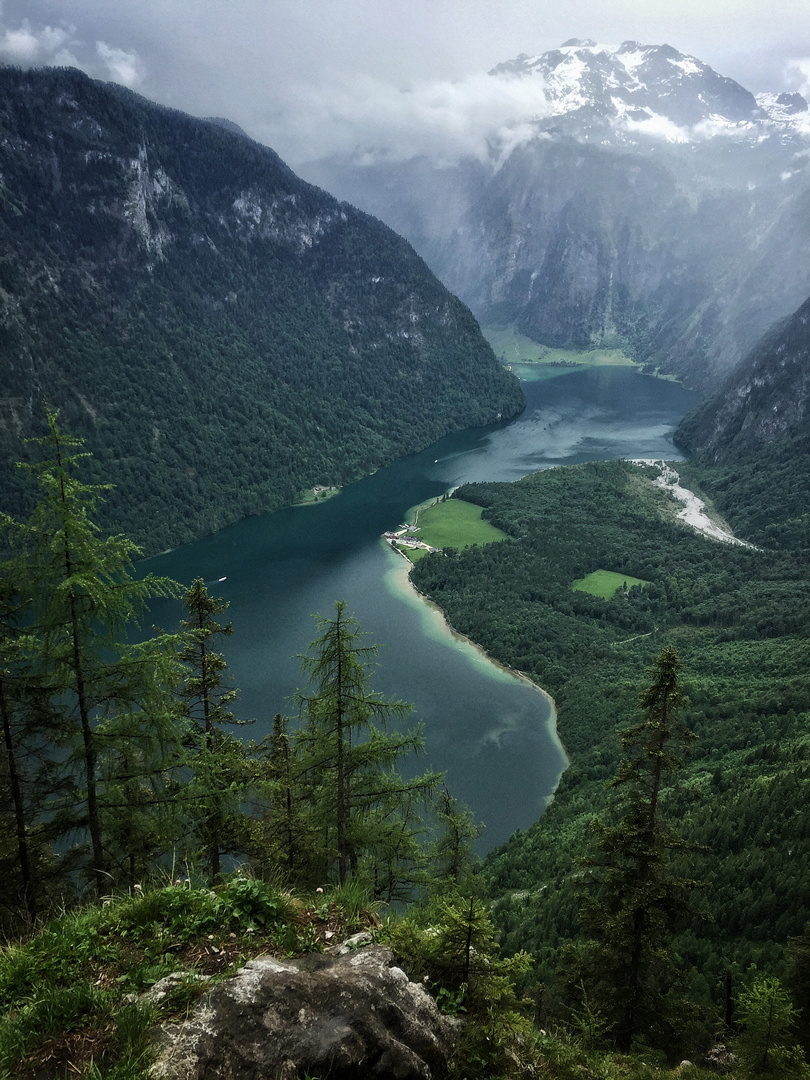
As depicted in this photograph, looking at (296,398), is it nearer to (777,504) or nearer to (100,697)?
(777,504)

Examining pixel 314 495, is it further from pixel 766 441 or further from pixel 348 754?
pixel 348 754

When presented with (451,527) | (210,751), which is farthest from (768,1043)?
(451,527)

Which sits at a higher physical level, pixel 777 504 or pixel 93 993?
pixel 93 993

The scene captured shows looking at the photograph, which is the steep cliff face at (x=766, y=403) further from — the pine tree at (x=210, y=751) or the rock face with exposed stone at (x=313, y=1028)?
the rock face with exposed stone at (x=313, y=1028)

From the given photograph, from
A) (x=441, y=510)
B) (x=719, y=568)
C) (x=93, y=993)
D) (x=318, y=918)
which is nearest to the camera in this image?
(x=93, y=993)

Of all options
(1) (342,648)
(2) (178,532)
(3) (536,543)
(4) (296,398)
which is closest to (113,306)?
(4) (296,398)

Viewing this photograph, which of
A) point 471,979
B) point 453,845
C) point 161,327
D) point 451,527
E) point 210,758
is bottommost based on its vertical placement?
point 451,527
